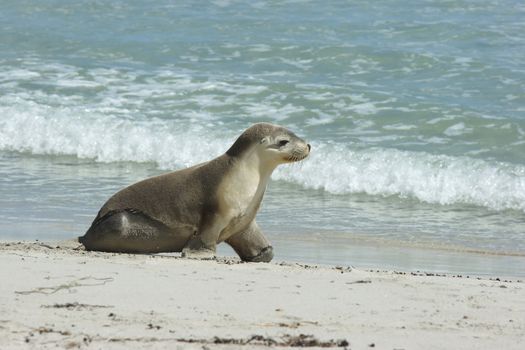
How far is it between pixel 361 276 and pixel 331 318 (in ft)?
4.31

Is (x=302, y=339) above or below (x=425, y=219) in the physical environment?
above

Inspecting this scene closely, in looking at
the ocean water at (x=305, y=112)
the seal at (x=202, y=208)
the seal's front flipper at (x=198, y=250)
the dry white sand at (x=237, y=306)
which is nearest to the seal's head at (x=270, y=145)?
the seal at (x=202, y=208)

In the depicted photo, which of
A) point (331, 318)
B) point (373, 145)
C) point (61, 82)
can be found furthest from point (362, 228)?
point (61, 82)

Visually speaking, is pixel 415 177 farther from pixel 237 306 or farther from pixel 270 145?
pixel 237 306

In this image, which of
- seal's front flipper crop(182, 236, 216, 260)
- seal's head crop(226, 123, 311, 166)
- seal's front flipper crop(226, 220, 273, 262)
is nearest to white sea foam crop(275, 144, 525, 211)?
seal's head crop(226, 123, 311, 166)

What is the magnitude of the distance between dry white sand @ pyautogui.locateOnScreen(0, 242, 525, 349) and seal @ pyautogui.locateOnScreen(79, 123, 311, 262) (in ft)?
2.07

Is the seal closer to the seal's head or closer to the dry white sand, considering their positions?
the seal's head

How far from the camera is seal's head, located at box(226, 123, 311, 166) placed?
25.8 ft

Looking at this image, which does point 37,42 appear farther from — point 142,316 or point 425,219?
point 142,316

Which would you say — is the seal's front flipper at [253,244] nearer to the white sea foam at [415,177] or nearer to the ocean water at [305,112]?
the ocean water at [305,112]

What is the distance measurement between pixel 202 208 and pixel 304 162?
4.74m

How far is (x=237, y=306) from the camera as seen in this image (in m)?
5.59

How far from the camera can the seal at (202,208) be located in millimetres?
7672

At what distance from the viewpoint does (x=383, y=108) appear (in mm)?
14688
